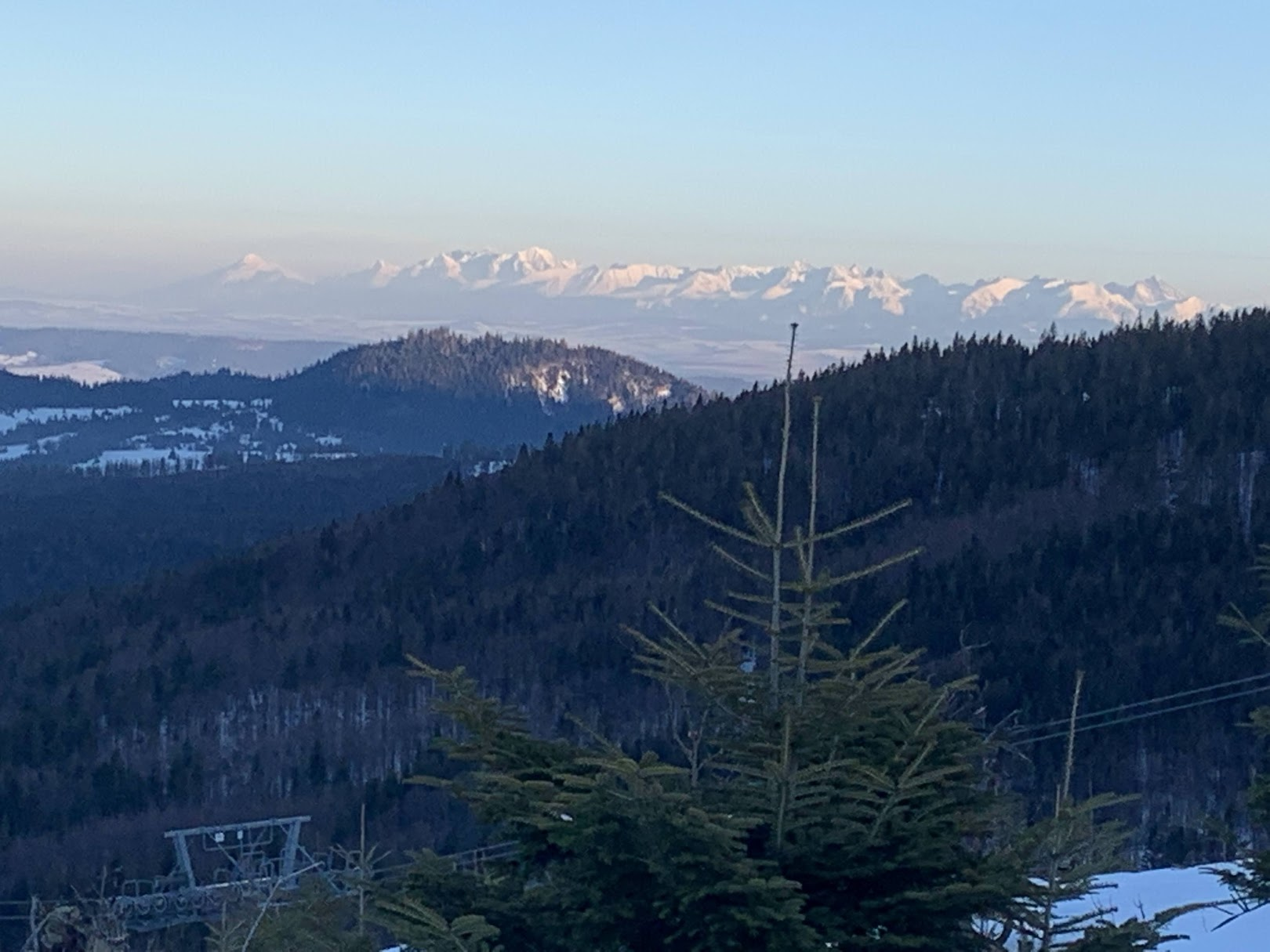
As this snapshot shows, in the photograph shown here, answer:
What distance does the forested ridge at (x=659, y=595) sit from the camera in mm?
101625

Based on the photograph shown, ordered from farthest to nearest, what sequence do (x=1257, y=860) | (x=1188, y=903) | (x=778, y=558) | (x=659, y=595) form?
(x=659, y=595), (x=1257, y=860), (x=1188, y=903), (x=778, y=558)

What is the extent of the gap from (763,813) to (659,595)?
124855 mm

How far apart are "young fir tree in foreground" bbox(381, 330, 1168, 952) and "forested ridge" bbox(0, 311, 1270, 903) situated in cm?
6893

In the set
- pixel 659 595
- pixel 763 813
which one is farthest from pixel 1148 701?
pixel 659 595

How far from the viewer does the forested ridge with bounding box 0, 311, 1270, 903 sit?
333 ft

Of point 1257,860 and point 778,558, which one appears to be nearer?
point 778,558

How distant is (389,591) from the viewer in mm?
149125

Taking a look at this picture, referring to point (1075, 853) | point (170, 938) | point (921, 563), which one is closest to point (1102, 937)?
point (1075, 853)

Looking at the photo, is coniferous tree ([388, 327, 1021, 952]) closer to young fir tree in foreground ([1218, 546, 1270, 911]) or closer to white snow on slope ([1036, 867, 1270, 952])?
white snow on slope ([1036, 867, 1270, 952])

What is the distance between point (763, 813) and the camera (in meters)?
10.6

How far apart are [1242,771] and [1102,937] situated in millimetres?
79636

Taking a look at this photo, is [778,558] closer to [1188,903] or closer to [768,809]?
[768,809]

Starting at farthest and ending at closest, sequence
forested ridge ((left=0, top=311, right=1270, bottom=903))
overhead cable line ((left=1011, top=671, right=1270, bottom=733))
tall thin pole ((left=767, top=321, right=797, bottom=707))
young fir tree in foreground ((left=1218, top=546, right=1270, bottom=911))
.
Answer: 1. forested ridge ((left=0, top=311, right=1270, bottom=903))
2. overhead cable line ((left=1011, top=671, right=1270, bottom=733))
3. young fir tree in foreground ((left=1218, top=546, right=1270, bottom=911))
4. tall thin pole ((left=767, top=321, right=797, bottom=707))

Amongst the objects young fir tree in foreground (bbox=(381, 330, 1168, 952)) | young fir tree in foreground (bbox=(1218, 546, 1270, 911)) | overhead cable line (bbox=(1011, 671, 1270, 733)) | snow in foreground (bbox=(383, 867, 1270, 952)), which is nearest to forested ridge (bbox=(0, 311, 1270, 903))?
overhead cable line (bbox=(1011, 671, 1270, 733))
